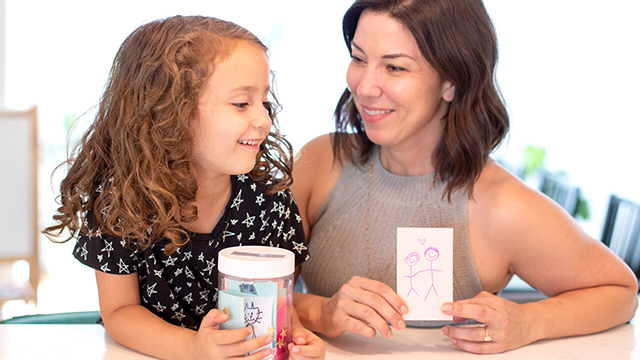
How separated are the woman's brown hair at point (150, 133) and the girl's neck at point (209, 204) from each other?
63mm

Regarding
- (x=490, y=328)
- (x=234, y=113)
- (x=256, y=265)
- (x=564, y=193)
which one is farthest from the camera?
(x=564, y=193)

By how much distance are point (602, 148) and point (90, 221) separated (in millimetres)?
4455

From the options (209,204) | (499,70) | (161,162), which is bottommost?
(209,204)

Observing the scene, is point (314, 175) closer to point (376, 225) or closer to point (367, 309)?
point (376, 225)

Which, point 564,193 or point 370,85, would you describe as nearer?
point 370,85

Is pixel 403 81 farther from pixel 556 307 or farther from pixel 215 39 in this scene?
pixel 556 307

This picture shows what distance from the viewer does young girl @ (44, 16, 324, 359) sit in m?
1.08

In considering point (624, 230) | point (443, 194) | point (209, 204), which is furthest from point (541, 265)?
point (624, 230)

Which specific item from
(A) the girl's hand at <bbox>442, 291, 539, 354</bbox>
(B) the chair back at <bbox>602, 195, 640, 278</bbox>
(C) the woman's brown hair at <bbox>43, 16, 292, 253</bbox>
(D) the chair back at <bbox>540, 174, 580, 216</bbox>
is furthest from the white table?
(D) the chair back at <bbox>540, 174, 580, 216</bbox>

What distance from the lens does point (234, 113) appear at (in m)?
1.07

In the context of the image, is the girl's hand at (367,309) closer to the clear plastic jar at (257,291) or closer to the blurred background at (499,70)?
the clear plastic jar at (257,291)

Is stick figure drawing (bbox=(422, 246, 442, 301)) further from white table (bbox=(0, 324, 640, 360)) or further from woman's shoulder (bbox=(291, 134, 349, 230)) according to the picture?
woman's shoulder (bbox=(291, 134, 349, 230))

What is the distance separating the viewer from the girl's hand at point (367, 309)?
3.69 feet

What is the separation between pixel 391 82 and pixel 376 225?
15.4 inches
